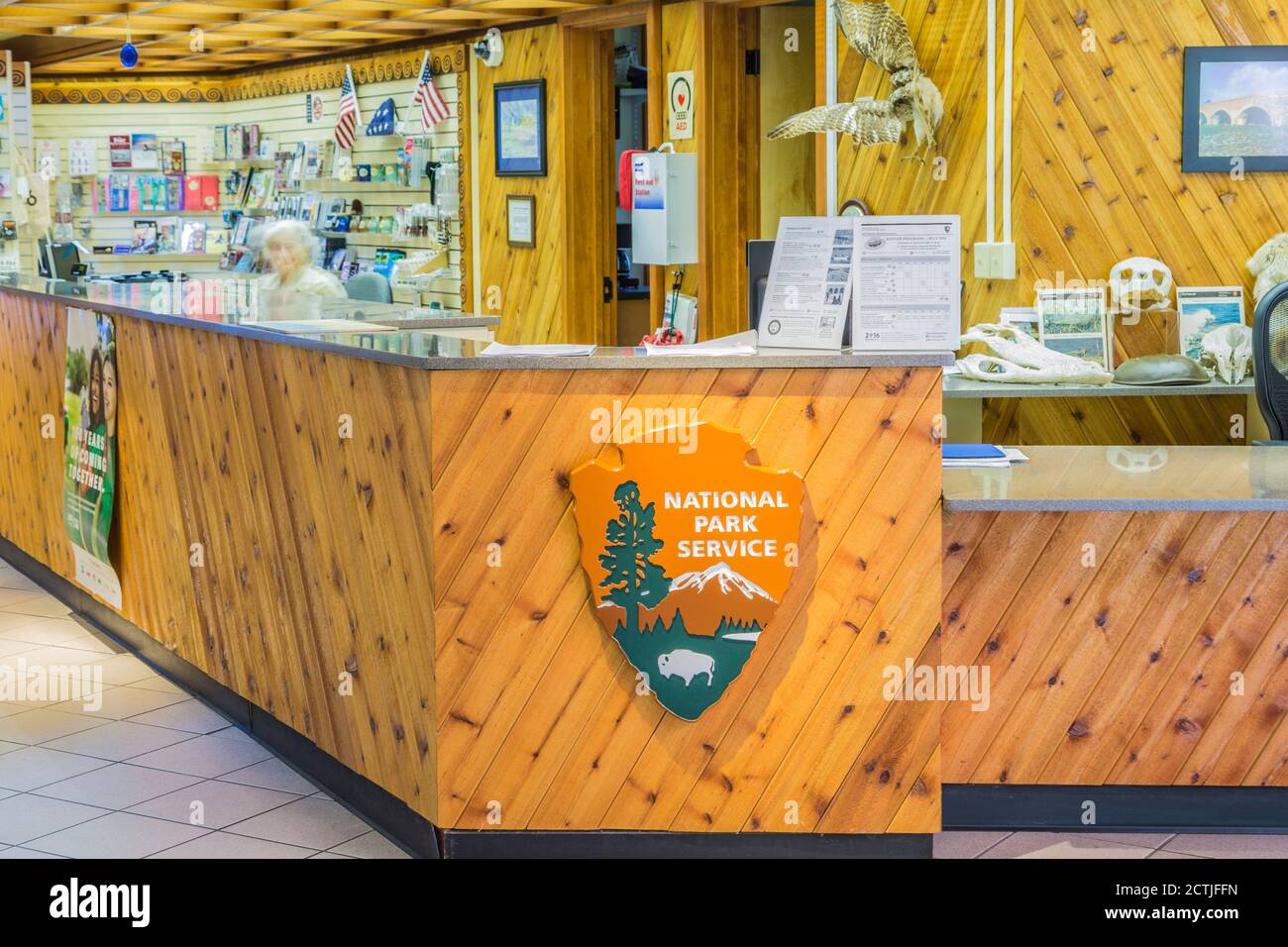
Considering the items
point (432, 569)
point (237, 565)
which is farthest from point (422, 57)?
point (432, 569)

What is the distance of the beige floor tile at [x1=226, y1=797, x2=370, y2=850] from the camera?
396cm

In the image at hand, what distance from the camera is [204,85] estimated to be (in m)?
14.7

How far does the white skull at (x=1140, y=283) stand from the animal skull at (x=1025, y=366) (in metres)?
0.38

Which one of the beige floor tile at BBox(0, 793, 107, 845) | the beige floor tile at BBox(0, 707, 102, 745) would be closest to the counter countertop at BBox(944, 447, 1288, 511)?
the beige floor tile at BBox(0, 793, 107, 845)

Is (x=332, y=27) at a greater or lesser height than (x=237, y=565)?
greater

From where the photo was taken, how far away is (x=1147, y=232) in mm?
6270

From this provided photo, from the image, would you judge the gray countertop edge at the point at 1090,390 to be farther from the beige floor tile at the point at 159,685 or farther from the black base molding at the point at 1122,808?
the beige floor tile at the point at 159,685

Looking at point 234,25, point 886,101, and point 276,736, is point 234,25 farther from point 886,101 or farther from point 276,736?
point 276,736

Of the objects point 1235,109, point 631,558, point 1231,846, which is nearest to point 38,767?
point 631,558

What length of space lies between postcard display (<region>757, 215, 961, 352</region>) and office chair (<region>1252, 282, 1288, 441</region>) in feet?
7.36
